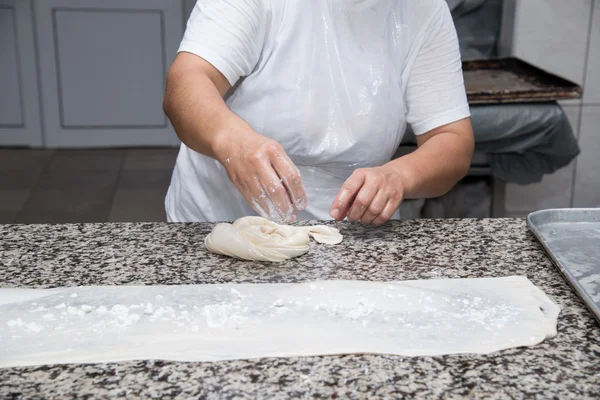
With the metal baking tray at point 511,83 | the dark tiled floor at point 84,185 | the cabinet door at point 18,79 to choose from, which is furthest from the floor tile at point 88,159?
the metal baking tray at point 511,83

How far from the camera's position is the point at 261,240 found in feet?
3.15

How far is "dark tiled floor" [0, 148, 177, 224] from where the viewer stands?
3309mm

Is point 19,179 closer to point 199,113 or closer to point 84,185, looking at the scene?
point 84,185

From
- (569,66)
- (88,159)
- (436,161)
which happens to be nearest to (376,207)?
(436,161)

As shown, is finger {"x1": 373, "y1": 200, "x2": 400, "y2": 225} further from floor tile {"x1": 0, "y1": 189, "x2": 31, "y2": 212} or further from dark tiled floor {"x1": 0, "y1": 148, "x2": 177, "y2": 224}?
floor tile {"x1": 0, "y1": 189, "x2": 31, "y2": 212}

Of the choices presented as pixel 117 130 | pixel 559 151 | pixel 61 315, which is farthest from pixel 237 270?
pixel 117 130

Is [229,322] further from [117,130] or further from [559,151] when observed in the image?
[117,130]

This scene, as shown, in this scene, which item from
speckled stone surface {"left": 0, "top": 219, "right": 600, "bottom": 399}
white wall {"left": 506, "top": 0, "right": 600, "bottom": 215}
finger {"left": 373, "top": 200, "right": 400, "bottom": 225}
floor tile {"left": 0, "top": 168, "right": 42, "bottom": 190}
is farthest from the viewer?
floor tile {"left": 0, "top": 168, "right": 42, "bottom": 190}

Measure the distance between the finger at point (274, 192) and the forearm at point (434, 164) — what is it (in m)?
0.25

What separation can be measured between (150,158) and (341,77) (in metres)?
3.21

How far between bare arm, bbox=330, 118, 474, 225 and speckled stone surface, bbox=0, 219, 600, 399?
5cm

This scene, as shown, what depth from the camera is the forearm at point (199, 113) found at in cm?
102

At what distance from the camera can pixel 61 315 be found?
752 mm

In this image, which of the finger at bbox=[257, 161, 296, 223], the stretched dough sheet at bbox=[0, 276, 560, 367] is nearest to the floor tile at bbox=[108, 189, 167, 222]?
the finger at bbox=[257, 161, 296, 223]
